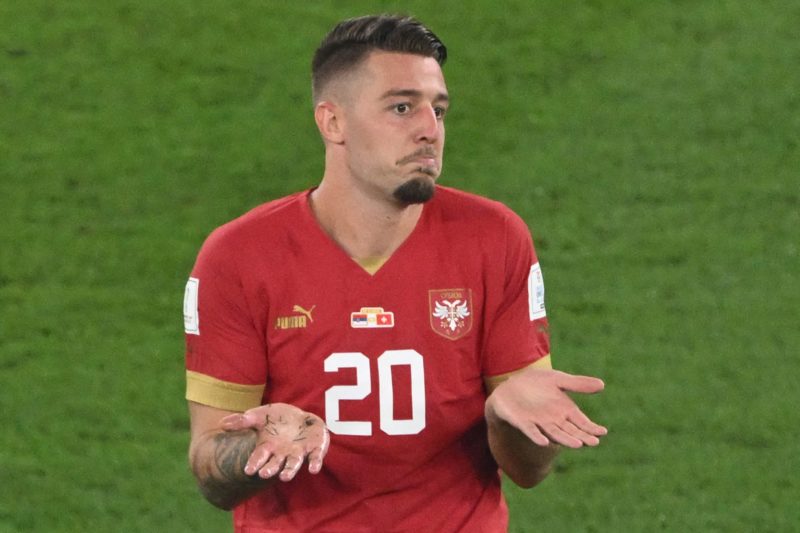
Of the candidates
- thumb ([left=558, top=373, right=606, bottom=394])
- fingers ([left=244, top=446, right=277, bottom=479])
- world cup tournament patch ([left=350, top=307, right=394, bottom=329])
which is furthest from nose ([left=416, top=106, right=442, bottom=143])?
fingers ([left=244, top=446, right=277, bottom=479])

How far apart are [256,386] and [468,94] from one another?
3730 mm

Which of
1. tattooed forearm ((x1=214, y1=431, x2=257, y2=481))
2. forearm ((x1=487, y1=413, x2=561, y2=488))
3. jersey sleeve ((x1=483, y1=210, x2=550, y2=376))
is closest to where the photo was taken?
tattooed forearm ((x1=214, y1=431, x2=257, y2=481))

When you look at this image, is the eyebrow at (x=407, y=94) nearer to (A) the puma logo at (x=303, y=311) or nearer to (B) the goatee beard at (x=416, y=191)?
(B) the goatee beard at (x=416, y=191)

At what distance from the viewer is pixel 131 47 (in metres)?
8.32

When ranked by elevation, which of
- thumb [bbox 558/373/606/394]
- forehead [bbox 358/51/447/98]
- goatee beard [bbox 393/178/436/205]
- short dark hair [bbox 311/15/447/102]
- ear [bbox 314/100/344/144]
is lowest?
thumb [bbox 558/373/606/394]

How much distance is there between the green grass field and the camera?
6.49 metres

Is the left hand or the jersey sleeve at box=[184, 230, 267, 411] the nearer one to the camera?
the left hand

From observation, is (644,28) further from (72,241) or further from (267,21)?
(72,241)

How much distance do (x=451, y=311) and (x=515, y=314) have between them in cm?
18

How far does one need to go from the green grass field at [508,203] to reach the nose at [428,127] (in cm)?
235

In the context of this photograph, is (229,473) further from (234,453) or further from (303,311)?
(303,311)

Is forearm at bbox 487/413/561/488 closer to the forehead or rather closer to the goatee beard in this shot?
the goatee beard

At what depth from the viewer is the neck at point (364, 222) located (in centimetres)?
451

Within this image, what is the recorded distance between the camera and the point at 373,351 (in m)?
4.41
